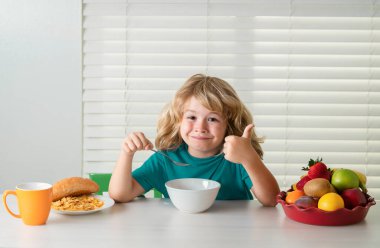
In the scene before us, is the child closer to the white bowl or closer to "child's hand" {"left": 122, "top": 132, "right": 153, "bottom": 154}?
"child's hand" {"left": 122, "top": 132, "right": 153, "bottom": 154}

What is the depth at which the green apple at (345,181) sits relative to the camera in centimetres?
119

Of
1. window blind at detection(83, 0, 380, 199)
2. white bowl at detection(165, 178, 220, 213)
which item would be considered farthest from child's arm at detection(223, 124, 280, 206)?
window blind at detection(83, 0, 380, 199)

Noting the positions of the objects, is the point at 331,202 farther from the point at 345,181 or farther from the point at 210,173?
the point at 210,173

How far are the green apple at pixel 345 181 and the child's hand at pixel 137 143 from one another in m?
0.50

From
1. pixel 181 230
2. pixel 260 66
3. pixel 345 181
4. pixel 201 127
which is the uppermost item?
pixel 260 66

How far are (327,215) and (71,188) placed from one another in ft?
2.18

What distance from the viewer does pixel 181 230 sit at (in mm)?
1109

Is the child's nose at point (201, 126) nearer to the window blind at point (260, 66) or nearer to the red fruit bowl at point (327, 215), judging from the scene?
the red fruit bowl at point (327, 215)

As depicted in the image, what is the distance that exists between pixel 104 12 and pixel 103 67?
269 mm

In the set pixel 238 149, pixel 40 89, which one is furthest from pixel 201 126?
pixel 40 89

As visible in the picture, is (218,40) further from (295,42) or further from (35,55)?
(35,55)

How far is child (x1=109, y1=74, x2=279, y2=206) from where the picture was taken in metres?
1.36

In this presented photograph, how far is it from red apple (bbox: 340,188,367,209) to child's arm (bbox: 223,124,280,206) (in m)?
0.23

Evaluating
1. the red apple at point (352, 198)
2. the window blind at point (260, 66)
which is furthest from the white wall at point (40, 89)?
the red apple at point (352, 198)
